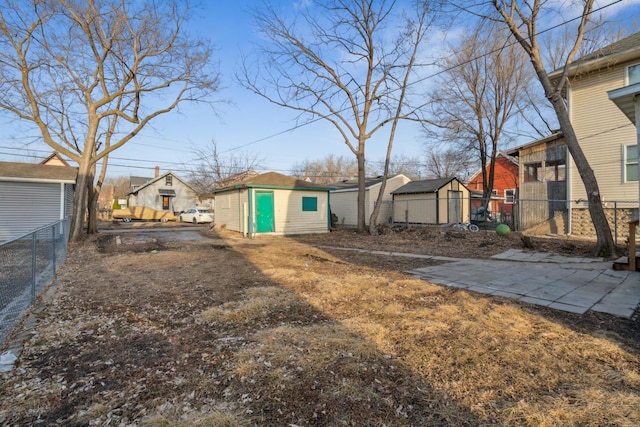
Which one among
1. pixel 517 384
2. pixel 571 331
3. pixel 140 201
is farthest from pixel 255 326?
pixel 140 201

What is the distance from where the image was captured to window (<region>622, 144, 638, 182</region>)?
11.5 meters

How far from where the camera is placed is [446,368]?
2.70 meters

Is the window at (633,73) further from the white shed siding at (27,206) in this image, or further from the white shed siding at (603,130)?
the white shed siding at (27,206)

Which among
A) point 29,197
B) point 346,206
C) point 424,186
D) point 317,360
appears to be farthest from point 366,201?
point 317,360

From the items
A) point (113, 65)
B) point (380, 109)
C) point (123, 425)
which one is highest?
point (113, 65)

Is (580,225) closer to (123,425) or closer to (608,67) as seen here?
(608,67)

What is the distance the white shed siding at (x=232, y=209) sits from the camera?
50.3 feet

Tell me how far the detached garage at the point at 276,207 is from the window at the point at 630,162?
11766 mm

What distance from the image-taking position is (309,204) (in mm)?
16531

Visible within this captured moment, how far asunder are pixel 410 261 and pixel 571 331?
4992mm

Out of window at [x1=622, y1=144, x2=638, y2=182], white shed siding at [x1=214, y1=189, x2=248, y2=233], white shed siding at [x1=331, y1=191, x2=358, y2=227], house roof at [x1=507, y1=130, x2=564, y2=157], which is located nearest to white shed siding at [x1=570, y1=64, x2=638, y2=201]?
window at [x1=622, y1=144, x2=638, y2=182]

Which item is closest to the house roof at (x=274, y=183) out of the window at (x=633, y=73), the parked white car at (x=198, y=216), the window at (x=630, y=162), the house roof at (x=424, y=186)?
the house roof at (x=424, y=186)

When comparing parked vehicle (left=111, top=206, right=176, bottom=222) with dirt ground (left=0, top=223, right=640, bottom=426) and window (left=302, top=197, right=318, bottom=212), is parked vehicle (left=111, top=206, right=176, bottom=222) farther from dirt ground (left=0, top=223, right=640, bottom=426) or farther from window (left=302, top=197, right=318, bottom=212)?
dirt ground (left=0, top=223, right=640, bottom=426)

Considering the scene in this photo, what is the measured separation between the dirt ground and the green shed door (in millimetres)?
9568
